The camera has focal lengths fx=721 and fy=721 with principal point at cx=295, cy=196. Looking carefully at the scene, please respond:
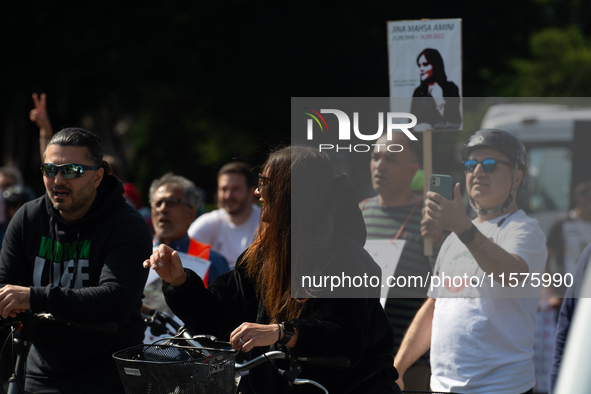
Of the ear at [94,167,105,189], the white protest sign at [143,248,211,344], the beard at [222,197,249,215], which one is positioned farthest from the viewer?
the beard at [222,197,249,215]

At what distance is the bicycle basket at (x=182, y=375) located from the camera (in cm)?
239

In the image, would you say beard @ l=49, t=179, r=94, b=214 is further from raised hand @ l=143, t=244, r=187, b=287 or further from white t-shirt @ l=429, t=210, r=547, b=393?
white t-shirt @ l=429, t=210, r=547, b=393

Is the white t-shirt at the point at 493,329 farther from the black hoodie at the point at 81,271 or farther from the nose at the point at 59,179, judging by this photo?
the nose at the point at 59,179

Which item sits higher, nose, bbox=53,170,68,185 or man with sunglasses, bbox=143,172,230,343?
nose, bbox=53,170,68,185

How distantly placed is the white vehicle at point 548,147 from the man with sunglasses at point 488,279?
718cm

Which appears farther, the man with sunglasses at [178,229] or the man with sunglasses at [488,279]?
the man with sunglasses at [178,229]

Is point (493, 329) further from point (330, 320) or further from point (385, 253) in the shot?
point (330, 320)

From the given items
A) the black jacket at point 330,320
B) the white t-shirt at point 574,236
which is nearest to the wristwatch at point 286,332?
the black jacket at point 330,320

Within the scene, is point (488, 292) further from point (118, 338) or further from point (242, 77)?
point (242, 77)

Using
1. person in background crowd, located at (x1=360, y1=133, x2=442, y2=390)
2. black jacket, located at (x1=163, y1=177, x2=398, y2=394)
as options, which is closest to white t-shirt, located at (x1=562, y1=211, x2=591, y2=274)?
person in background crowd, located at (x1=360, y1=133, x2=442, y2=390)

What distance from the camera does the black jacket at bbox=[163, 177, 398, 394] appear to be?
2.62m

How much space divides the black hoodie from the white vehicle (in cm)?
808

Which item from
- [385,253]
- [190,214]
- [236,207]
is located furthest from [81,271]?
[236,207]

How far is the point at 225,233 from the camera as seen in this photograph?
6.21 metres
